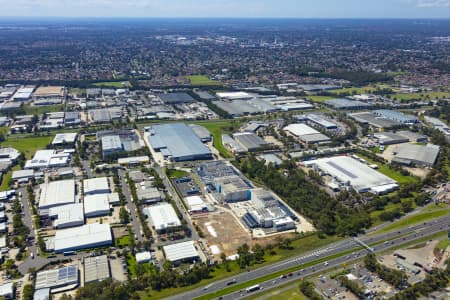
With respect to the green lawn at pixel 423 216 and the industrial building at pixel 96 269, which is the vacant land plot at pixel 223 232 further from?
the green lawn at pixel 423 216

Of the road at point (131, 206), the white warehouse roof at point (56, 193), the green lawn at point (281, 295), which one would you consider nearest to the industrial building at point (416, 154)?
the green lawn at point (281, 295)

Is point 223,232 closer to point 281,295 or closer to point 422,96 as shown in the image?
point 281,295

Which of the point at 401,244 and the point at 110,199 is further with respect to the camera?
the point at 110,199

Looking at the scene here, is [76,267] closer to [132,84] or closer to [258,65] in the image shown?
[132,84]

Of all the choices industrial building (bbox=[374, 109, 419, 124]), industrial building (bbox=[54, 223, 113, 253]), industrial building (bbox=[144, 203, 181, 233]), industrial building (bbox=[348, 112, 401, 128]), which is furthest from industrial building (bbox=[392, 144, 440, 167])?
industrial building (bbox=[54, 223, 113, 253])

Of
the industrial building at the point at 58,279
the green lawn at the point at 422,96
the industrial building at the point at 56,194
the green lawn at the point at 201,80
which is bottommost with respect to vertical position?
the industrial building at the point at 58,279

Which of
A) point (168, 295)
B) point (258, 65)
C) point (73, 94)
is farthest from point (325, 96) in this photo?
point (168, 295)
